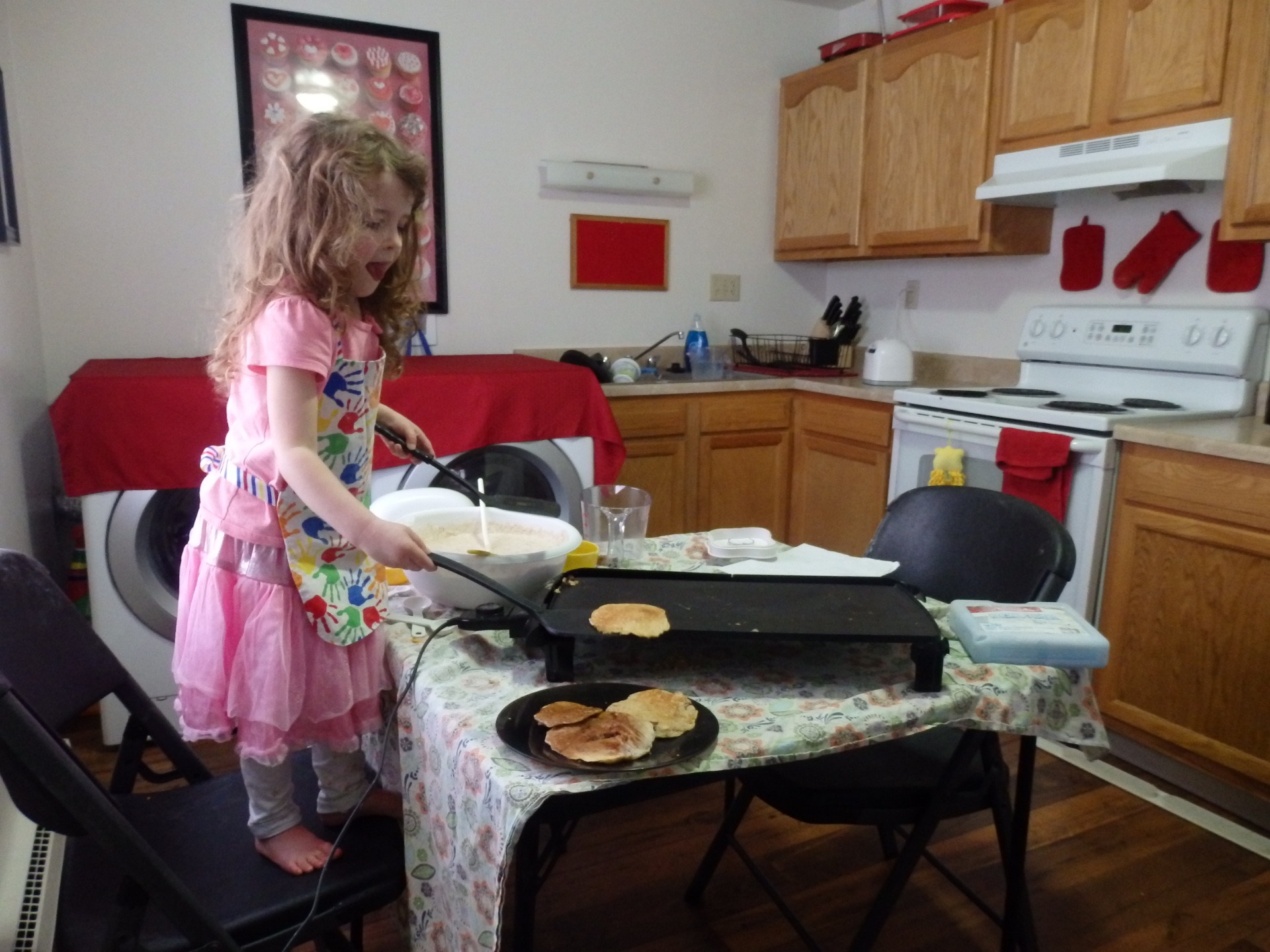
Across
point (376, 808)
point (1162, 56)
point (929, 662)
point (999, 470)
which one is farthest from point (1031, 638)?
point (1162, 56)

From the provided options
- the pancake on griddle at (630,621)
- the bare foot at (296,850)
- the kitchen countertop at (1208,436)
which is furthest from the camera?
the kitchen countertop at (1208,436)

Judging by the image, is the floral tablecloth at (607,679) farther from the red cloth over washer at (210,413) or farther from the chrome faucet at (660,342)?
the chrome faucet at (660,342)

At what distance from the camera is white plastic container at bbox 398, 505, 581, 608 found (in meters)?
1.07

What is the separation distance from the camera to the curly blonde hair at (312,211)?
1016mm

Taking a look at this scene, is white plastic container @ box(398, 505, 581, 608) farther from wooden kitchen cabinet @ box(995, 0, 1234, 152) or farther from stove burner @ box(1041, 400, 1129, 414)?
wooden kitchen cabinet @ box(995, 0, 1234, 152)

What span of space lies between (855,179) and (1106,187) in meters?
0.89

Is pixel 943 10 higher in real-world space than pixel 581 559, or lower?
higher

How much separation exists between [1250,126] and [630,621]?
2.02m

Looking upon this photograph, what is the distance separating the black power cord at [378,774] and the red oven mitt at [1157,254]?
2.35m

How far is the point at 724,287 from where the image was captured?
3600 millimetres

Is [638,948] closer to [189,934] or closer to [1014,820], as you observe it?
[1014,820]

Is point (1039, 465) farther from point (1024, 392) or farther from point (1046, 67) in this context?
point (1046, 67)

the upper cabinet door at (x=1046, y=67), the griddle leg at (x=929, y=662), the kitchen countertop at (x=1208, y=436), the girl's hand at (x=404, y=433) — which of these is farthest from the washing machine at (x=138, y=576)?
the upper cabinet door at (x=1046, y=67)

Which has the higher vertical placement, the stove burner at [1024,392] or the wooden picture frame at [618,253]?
the wooden picture frame at [618,253]
